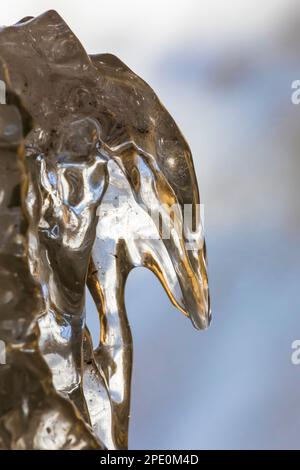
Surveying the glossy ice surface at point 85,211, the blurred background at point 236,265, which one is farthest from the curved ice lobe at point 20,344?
the blurred background at point 236,265

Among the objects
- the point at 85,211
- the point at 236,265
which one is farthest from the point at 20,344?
the point at 236,265

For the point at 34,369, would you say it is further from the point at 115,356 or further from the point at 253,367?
the point at 253,367

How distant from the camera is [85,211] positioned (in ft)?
1.30

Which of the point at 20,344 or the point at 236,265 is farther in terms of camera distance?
the point at 236,265

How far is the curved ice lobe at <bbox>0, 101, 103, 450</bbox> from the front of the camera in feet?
0.97

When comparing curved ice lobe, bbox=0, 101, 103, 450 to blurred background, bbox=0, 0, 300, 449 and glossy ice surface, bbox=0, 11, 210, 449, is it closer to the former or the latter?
glossy ice surface, bbox=0, 11, 210, 449

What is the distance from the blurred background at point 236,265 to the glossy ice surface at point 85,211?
34.1 inches

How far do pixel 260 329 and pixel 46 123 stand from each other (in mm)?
1021

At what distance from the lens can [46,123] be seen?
373 millimetres

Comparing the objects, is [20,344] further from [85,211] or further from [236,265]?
[236,265]

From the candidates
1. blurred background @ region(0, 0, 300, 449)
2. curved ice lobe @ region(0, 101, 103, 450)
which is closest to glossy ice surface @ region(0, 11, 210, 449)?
curved ice lobe @ region(0, 101, 103, 450)

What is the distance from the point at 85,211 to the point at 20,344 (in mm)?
100
